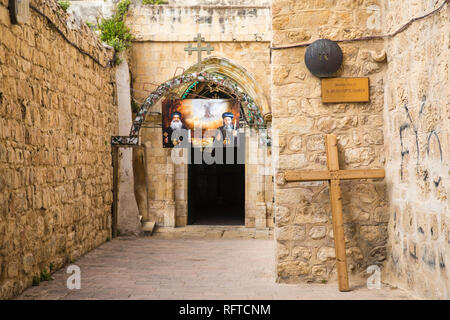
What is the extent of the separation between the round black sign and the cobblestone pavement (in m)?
1.98

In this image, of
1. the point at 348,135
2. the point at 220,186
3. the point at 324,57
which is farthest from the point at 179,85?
the point at 220,186

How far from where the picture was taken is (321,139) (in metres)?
4.47

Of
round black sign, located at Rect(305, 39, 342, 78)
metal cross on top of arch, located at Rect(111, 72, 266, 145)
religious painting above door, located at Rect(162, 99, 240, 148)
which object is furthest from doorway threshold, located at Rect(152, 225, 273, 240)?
round black sign, located at Rect(305, 39, 342, 78)

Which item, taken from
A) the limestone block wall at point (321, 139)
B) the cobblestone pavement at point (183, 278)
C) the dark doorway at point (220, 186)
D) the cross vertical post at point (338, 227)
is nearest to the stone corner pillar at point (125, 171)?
the cobblestone pavement at point (183, 278)

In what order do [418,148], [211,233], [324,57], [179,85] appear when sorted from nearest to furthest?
[418,148], [324,57], [179,85], [211,233]

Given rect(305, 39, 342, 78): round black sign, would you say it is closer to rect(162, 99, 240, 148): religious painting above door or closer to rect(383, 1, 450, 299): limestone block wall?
rect(383, 1, 450, 299): limestone block wall

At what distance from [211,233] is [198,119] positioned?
2459 mm

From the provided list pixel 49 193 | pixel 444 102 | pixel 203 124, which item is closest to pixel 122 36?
pixel 203 124

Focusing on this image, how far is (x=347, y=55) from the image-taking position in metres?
4.49

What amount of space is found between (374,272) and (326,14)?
8.13 ft

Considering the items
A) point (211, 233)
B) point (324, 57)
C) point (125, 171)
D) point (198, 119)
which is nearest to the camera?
point (324, 57)

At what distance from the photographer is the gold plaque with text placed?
445 cm

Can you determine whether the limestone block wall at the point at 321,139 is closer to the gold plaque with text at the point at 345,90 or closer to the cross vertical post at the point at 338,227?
the gold plaque with text at the point at 345,90

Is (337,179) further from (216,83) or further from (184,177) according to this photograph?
(184,177)
